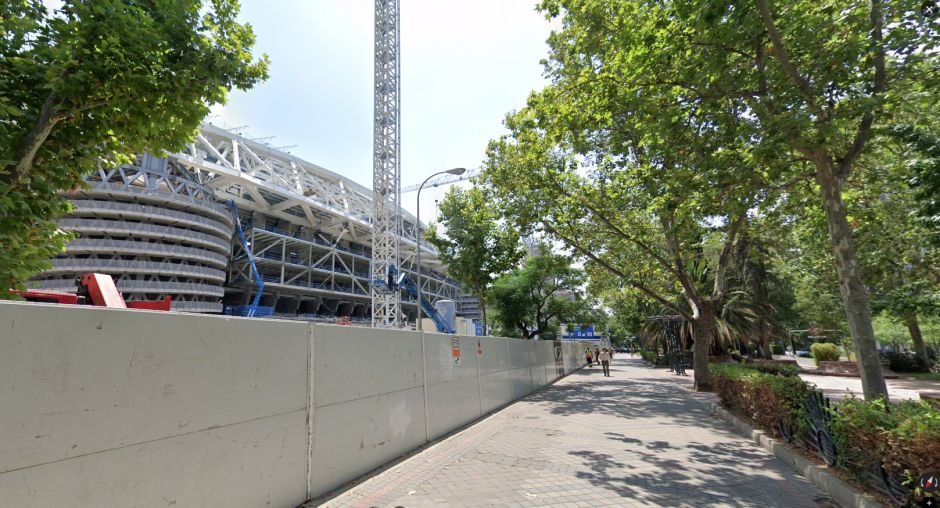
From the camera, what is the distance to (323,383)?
5.02 m

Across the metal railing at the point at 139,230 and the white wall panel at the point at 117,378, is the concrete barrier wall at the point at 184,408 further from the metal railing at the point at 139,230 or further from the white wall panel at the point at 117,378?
the metal railing at the point at 139,230

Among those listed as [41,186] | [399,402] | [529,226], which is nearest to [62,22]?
[41,186]

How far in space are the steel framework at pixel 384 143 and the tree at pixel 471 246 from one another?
25976 millimetres

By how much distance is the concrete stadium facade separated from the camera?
4306cm

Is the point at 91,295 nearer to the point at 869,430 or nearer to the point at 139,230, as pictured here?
the point at 869,430

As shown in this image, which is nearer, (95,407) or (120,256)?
(95,407)

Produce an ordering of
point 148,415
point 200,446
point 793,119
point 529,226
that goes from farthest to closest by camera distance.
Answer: point 529,226, point 793,119, point 200,446, point 148,415

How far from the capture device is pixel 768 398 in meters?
7.16

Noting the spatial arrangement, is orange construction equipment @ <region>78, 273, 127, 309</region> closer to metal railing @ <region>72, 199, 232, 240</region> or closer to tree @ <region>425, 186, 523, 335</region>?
tree @ <region>425, 186, 523, 335</region>

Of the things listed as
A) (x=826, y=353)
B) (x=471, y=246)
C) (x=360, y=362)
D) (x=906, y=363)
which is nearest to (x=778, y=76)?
(x=360, y=362)

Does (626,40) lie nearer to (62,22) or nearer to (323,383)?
(323,383)

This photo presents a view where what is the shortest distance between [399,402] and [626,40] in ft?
23.9

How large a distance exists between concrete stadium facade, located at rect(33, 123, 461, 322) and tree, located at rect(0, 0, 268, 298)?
3608 centimetres

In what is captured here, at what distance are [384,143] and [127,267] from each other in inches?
1190
